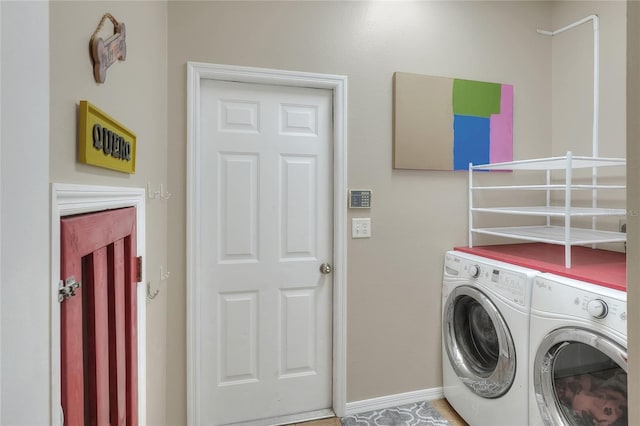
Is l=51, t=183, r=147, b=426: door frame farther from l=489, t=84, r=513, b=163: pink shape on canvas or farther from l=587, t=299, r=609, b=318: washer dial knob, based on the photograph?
l=489, t=84, r=513, b=163: pink shape on canvas

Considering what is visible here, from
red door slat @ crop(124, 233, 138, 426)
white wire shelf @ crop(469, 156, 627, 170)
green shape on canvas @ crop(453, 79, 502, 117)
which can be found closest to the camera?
red door slat @ crop(124, 233, 138, 426)

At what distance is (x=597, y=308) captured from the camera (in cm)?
123

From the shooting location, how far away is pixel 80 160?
29.7 inches

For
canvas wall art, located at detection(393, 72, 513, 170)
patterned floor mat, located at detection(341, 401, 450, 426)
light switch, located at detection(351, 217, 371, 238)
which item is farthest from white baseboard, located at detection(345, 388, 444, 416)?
canvas wall art, located at detection(393, 72, 513, 170)

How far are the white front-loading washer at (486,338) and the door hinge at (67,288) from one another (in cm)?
166

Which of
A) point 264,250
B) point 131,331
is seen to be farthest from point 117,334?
point 264,250

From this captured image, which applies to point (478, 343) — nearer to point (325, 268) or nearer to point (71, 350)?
point (325, 268)

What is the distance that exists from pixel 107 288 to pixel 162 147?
3.09 ft

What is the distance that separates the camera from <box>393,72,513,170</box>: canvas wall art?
210cm

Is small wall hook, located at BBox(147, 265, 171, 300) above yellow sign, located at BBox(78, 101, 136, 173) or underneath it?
underneath

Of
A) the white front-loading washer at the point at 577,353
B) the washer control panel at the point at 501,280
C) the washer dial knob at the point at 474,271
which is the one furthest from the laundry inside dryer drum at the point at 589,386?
the washer dial knob at the point at 474,271

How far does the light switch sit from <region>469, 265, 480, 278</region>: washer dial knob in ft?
1.93

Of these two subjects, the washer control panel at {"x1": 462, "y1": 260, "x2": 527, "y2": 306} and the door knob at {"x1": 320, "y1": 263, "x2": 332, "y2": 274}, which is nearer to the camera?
the washer control panel at {"x1": 462, "y1": 260, "x2": 527, "y2": 306}

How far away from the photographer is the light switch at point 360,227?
81.0 inches
